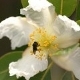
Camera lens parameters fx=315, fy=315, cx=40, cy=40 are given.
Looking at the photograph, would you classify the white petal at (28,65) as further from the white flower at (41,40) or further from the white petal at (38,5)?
the white petal at (38,5)

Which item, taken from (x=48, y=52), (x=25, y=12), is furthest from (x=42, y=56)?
(x=25, y=12)

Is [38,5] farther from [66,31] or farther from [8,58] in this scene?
[8,58]

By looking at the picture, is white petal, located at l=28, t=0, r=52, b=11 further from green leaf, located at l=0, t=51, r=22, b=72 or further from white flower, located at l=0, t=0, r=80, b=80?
green leaf, located at l=0, t=51, r=22, b=72

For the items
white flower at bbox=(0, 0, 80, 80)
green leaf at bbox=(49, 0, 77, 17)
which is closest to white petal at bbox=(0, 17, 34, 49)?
white flower at bbox=(0, 0, 80, 80)

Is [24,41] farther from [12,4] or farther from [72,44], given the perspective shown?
[12,4]

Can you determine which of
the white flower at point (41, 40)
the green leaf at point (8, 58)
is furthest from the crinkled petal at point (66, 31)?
the green leaf at point (8, 58)

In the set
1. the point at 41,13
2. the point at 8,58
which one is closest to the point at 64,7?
the point at 41,13
